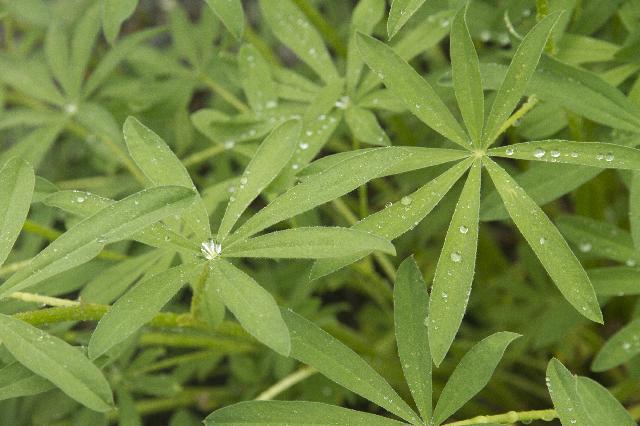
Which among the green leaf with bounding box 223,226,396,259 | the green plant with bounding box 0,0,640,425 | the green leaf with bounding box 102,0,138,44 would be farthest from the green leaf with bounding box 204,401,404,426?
the green leaf with bounding box 102,0,138,44

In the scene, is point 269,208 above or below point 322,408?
above

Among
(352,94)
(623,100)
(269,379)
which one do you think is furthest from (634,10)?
(269,379)

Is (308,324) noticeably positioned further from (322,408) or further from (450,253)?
(450,253)

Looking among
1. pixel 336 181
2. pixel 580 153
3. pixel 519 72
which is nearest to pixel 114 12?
pixel 336 181

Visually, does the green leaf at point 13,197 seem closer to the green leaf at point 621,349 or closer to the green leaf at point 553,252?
the green leaf at point 553,252

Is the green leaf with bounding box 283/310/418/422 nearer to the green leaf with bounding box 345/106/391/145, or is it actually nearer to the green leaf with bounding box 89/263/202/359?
the green leaf with bounding box 89/263/202/359

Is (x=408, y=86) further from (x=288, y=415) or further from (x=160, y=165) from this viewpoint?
(x=288, y=415)
